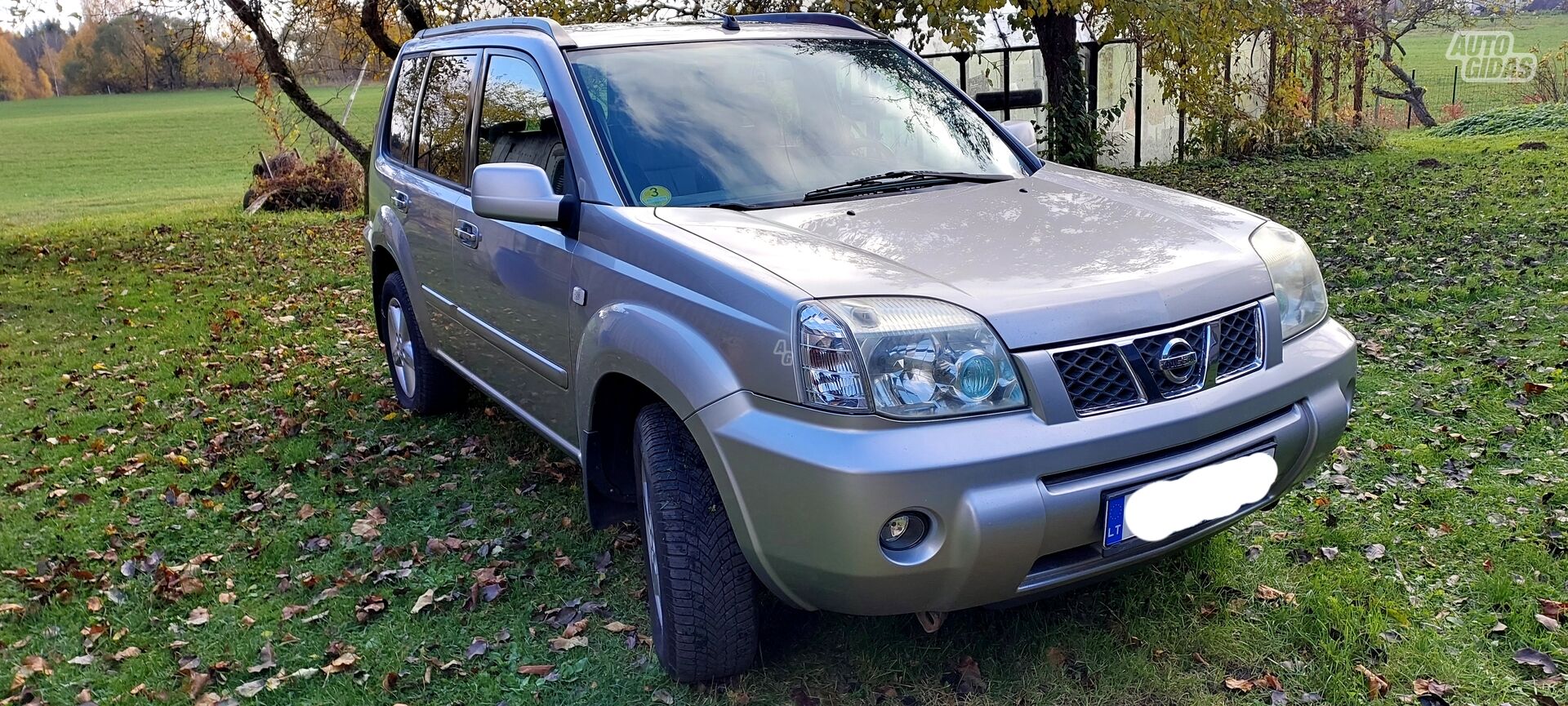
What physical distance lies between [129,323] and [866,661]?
7.74m

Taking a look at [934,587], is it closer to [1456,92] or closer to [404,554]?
[404,554]

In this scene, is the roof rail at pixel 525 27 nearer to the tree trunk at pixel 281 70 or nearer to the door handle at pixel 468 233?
the door handle at pixel 468 233

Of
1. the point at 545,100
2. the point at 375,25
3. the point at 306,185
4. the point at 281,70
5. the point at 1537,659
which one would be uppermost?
the point at 375,25

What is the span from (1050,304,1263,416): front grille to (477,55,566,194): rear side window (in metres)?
1.76

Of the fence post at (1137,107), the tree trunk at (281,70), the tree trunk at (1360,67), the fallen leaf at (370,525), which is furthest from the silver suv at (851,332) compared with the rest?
the tree trunk at (1360,67)

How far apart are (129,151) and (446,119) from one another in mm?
39586

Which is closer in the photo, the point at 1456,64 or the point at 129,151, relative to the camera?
the point at 1456,64

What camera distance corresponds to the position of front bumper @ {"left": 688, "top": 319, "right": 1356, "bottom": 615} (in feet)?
7.64

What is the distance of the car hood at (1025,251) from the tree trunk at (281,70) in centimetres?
996

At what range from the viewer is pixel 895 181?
3498 millimetres

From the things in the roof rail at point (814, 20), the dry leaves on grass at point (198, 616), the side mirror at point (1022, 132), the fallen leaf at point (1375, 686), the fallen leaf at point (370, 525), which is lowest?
the fallen leaf at point (1375, 686)

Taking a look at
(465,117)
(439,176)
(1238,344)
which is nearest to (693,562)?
(1238,344)

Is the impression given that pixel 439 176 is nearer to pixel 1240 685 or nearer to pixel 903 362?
Result: pixel 903 362

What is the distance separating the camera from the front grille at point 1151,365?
8.11 feet
